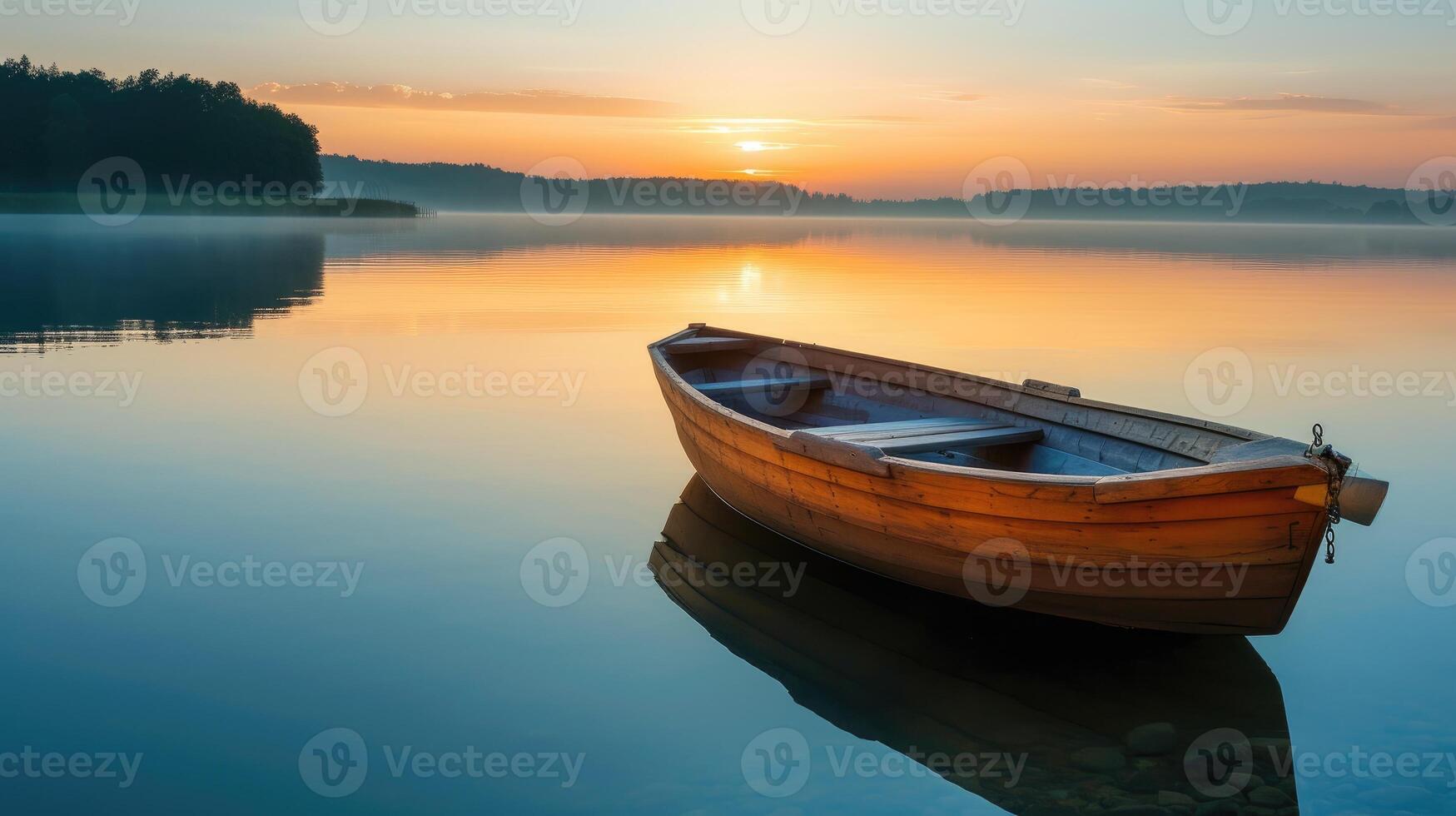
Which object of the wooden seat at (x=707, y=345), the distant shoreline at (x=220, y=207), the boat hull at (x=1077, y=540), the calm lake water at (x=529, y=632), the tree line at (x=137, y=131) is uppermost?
the tree line at (x=137, y=131)

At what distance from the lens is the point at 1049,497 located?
20.4 feet

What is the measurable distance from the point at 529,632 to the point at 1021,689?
130 inches

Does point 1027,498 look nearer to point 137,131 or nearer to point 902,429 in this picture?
point 902,429

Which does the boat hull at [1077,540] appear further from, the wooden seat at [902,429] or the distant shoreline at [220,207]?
the distant shoreline at [220,207]

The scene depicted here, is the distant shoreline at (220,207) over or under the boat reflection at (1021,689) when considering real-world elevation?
over

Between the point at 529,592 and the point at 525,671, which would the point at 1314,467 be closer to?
the point at 525,671

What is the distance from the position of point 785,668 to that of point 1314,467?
11.0ft

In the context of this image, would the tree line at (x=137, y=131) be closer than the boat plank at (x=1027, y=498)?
No

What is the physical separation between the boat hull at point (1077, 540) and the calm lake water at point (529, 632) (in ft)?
1.52

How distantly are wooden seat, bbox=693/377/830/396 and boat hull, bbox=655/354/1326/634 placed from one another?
2.95m

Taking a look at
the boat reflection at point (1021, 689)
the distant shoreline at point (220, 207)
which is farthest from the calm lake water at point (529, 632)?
the distant shoreline at point (220, 207)

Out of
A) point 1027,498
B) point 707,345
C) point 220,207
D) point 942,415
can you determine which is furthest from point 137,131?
point 1027,498

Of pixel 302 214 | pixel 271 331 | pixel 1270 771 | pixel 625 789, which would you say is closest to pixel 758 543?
pixel 625 789

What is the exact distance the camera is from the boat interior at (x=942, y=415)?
7.53 m
